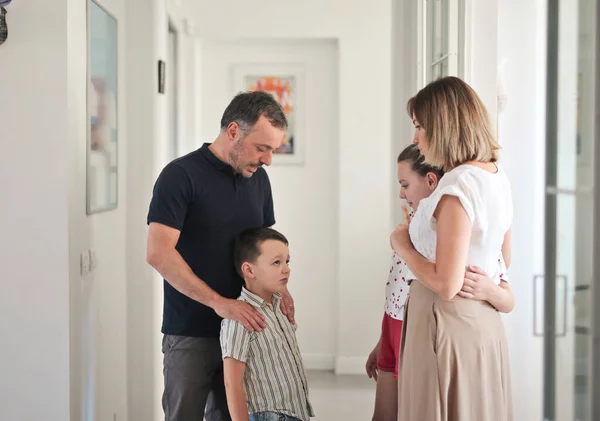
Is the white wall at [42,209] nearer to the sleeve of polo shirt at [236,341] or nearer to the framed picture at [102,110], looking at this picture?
the framed picture at [102,110]

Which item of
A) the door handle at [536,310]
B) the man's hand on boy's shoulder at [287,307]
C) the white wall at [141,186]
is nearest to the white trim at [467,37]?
the door handle at [536,310]

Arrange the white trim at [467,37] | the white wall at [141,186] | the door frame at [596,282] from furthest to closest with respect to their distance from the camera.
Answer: the white wall at [141,186], the white trim at [467,37], the door frame at [596,282]

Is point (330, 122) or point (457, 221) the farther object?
point (330, 122)

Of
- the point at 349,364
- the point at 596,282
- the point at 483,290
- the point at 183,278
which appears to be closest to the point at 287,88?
the point at 349,364

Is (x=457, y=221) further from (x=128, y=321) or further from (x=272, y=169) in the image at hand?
(x=272, y=169)

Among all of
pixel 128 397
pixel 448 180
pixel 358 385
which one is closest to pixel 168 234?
pixel 448 180

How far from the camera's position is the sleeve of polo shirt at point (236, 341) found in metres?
2.14

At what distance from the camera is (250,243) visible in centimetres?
225

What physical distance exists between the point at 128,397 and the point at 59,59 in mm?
1771

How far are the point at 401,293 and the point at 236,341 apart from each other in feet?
1.86

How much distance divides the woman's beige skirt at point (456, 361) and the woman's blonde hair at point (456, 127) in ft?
1.15

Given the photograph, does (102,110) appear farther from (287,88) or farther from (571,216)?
(287,88)

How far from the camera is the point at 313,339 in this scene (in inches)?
210

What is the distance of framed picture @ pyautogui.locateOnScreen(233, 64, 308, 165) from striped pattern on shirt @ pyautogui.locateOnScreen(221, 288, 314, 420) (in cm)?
307
